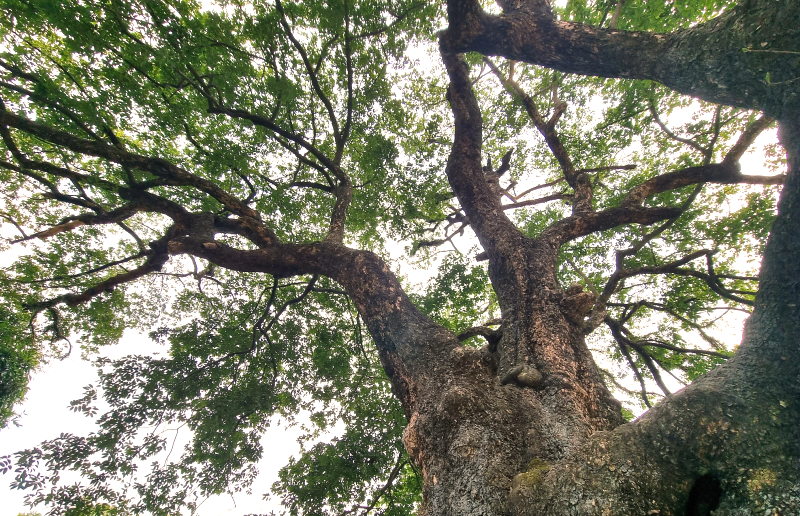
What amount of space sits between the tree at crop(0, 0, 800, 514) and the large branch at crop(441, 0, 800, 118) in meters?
0.02

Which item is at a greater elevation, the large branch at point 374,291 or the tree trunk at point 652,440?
the large branch at point 374,291

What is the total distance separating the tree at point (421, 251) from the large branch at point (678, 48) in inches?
0.7

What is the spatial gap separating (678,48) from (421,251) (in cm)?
662

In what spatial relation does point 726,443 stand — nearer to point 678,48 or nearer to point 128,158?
point 678,48

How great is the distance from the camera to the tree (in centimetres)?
150

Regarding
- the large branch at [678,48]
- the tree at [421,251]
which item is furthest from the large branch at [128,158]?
the large branch at [678,48]

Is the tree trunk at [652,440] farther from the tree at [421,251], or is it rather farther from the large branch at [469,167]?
the large branch at [469,167]

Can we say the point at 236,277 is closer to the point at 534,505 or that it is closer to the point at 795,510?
the point at 534,505

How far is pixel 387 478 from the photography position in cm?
524

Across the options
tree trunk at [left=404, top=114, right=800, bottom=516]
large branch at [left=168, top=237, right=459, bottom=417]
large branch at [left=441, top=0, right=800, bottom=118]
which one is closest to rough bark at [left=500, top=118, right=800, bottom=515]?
tree trunk at [left=404, top=114, right=800, bottom=516]

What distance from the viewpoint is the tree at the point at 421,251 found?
150cm

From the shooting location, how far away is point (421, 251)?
8.62 metres

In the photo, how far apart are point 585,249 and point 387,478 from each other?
5978 millimetres

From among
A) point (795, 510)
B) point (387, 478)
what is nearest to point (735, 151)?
point (795, 510)
